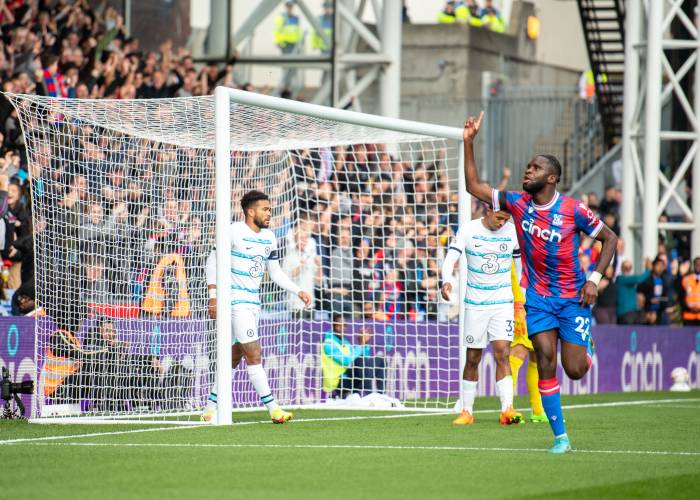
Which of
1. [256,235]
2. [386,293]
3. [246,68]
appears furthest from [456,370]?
[246,68]

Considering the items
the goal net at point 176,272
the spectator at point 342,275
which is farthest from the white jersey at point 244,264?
the spectator at point 342,275

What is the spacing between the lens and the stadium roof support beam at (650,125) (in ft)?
76.0

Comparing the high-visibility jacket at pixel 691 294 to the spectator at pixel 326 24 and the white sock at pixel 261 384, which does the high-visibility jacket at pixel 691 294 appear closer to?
the spectator at pixel 326 24

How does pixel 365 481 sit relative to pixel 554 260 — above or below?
below

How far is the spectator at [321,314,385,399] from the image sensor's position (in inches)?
668

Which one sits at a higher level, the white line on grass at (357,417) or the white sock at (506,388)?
the white sock at (506,388)

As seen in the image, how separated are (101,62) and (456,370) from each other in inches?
297

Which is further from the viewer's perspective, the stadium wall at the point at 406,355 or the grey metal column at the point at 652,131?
the grey metal column at the point at 652,131

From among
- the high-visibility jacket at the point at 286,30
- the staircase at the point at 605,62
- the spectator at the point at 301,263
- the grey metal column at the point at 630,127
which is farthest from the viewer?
the staircase at the point at 605,62

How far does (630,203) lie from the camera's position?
2434cm

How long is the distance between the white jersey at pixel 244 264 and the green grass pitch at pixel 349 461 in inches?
46.3

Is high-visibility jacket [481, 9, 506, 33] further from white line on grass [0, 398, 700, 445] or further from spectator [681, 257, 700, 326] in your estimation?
white line on grass [0, 398, 700, 445]

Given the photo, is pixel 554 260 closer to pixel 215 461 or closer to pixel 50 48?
pixel 215 461

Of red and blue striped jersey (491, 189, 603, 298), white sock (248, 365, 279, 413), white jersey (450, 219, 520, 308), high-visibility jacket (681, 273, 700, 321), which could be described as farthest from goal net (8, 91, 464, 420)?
high-visibility jacket (681, 273, 700, 321)
